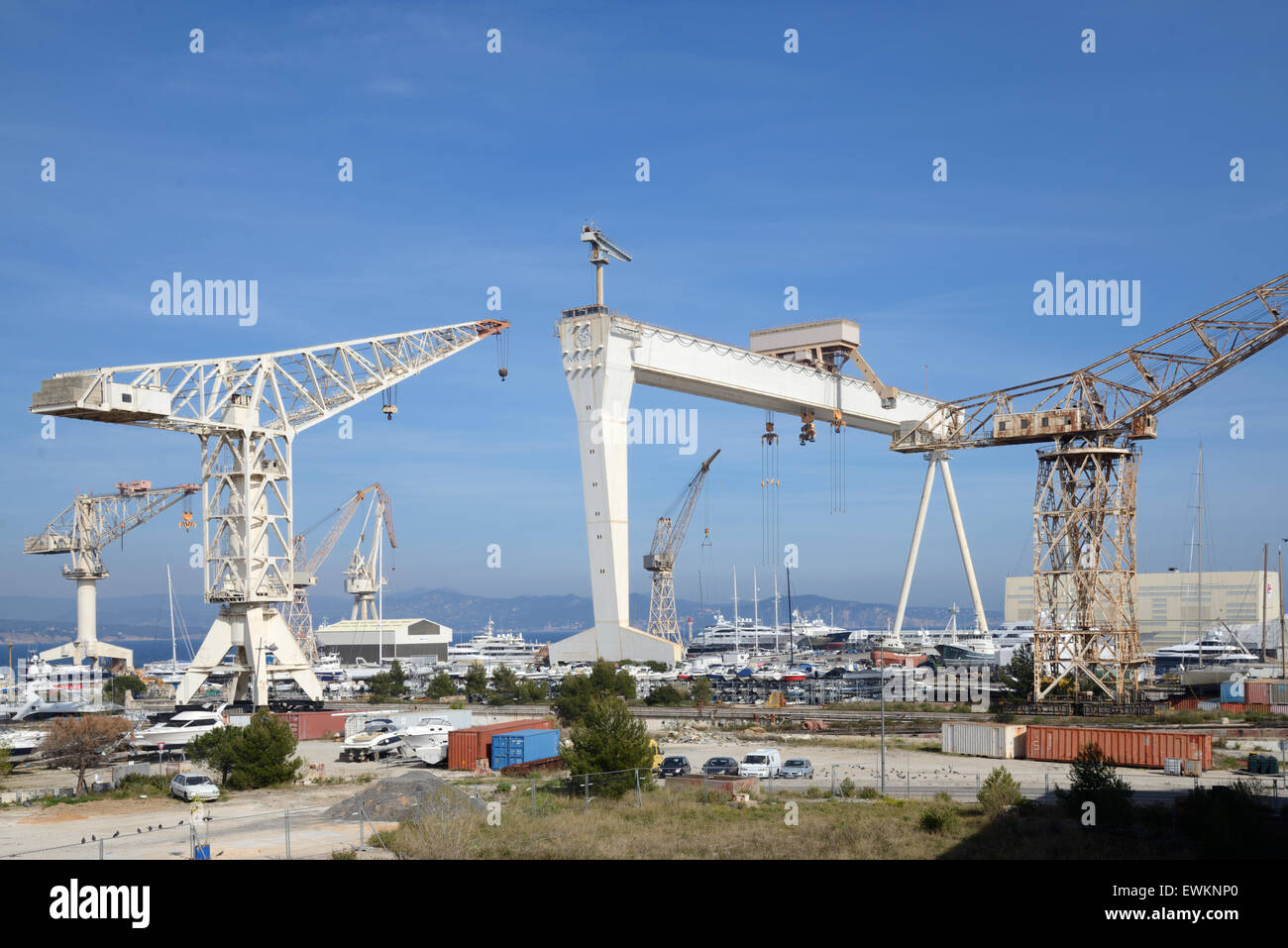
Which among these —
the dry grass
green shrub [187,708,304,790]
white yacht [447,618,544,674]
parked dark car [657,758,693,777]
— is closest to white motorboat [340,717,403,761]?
green shrub [187,708,304,790]

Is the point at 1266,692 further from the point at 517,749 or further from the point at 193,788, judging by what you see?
the point at 193,788

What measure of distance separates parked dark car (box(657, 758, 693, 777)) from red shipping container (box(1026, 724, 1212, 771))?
1364 centimetres

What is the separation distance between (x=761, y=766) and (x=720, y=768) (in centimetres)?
137

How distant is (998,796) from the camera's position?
27.2 metres

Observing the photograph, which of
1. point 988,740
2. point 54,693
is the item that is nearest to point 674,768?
point 988,740

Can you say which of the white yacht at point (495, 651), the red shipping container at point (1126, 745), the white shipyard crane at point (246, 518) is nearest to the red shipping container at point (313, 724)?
the white shipyard crane at point (246, 518)

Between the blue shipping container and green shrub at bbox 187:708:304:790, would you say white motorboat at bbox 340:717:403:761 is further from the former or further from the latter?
the blue shipping container

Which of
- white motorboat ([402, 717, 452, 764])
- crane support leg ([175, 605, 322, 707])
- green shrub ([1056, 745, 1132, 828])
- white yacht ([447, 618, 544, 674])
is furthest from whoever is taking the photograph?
white yacht ([447, 618, 544, 674])

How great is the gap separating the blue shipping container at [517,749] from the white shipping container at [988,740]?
15799 mm

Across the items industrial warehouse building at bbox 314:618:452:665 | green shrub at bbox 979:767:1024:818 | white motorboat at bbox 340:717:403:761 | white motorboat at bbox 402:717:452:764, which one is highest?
green shrub at bbox 979:767:1024:818

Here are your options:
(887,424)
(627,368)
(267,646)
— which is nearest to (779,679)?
(887,424)

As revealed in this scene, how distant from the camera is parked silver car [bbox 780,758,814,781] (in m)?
36.2

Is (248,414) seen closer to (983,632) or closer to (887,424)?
(887,424)
